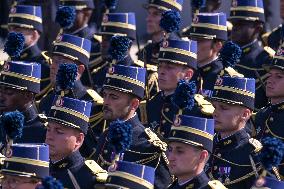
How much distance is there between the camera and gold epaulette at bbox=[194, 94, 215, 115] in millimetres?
15289

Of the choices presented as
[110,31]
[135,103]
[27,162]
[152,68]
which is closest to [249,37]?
[152,68]

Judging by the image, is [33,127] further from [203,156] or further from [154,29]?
[154,29]

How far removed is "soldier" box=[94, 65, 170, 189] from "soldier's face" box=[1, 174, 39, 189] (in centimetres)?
166

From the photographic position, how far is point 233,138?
14.5 meters

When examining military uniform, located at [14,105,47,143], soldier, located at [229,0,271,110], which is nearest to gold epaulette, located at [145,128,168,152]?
military uniform, located at [14,105,47,143]

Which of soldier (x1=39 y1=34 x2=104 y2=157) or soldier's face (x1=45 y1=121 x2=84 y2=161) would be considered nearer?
soldier's face (x1=45 y1=121 x2=84 y2=161)

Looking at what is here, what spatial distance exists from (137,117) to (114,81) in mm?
475

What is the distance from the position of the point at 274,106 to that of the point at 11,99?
2.97m

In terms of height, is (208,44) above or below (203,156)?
above

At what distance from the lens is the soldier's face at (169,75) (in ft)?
51.9

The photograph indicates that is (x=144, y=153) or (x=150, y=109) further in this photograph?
(x=150, y=109)

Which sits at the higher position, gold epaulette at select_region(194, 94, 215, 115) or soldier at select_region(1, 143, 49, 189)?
gold epaulette at select_region(194, 94, 215, 115)

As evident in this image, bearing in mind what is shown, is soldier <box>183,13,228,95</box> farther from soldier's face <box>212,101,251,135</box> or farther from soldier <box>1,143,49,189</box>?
soldier <box>1,143,49,189</box>

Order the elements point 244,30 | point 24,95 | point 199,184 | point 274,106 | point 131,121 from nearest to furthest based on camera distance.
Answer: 1. point 199,184
2. point 131,121
3. point 274,106
4. point 24,95
5. point 244,30
